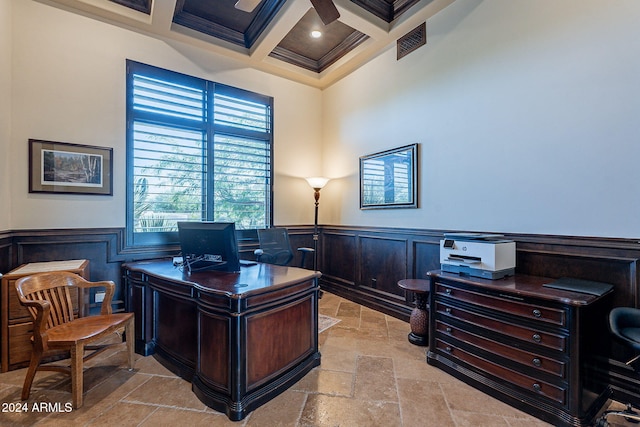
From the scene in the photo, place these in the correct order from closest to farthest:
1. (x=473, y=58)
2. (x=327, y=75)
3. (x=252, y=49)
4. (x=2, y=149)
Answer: (x=2, y=149)
(x=473, y=58)
(x=252, y=49)
(x=327, y=75)

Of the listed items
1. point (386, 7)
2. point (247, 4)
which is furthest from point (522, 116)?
point (247, 4)

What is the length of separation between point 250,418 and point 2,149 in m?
3.24

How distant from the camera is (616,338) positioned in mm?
1715

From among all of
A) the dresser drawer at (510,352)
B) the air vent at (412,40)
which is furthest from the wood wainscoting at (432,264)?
the air vent at (412,40)

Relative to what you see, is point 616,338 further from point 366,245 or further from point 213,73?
point 213,73

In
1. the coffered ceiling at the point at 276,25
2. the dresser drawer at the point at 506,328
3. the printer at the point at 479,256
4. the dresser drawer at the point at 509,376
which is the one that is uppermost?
the coffered ceiling at the point at 276,25

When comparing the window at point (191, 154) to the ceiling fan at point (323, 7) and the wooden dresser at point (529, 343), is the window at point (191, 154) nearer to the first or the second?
the ceiling fan at point (323, 7)

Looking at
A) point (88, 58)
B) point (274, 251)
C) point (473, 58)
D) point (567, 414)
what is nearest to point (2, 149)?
point (88, 58)

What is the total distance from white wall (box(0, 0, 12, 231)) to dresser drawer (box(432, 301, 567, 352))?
403 cm

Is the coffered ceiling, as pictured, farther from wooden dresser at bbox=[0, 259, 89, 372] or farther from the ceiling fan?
wooden dresser at bbox=[0, 259, 89, 372]

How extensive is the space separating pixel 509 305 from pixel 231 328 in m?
1.89

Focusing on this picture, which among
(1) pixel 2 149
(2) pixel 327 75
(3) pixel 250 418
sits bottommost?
(3) pixel 250 418

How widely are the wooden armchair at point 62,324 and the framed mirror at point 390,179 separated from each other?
120 inches

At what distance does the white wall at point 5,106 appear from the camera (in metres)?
2.64
